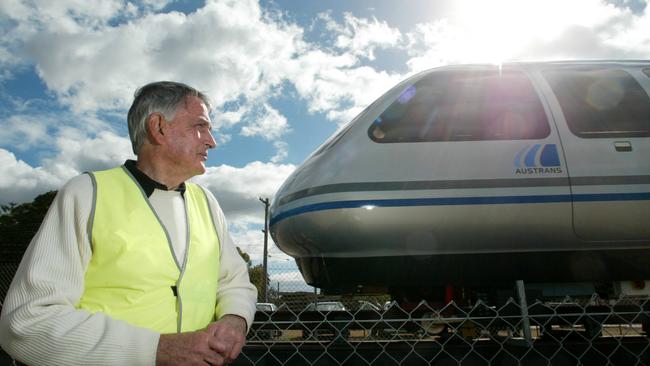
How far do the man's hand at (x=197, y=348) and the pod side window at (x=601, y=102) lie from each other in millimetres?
3100

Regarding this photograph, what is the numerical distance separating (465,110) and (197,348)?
9.41 feet

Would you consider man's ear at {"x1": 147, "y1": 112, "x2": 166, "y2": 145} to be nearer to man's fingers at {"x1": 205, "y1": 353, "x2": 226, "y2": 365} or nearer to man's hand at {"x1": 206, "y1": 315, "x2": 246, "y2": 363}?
man's hand at {"x1": 206, "y1": 315, "x2": 246, "y2": 363}

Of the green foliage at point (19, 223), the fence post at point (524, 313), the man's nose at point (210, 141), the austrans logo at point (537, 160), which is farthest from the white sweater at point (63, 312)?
the green foliage at point (19, 223)

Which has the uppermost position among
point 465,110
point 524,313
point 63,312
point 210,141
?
point 210,141

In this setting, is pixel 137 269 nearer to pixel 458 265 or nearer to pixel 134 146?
pixel 134 146

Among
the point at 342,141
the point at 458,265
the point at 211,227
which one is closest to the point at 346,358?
the point at 458,265

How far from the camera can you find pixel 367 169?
3395 millimetres

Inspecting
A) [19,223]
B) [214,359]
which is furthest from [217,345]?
[19,223]

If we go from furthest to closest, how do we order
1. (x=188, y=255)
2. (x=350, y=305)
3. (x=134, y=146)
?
(x=350, y=305), (x=134, y=146), (x=188, y=255)

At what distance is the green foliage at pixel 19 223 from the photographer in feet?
103

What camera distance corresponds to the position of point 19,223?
121 ft

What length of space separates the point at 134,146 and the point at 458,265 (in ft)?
8.07

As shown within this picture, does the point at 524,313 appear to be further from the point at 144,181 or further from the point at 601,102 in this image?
the point at 144,181

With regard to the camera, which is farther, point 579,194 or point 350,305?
point 350,305
